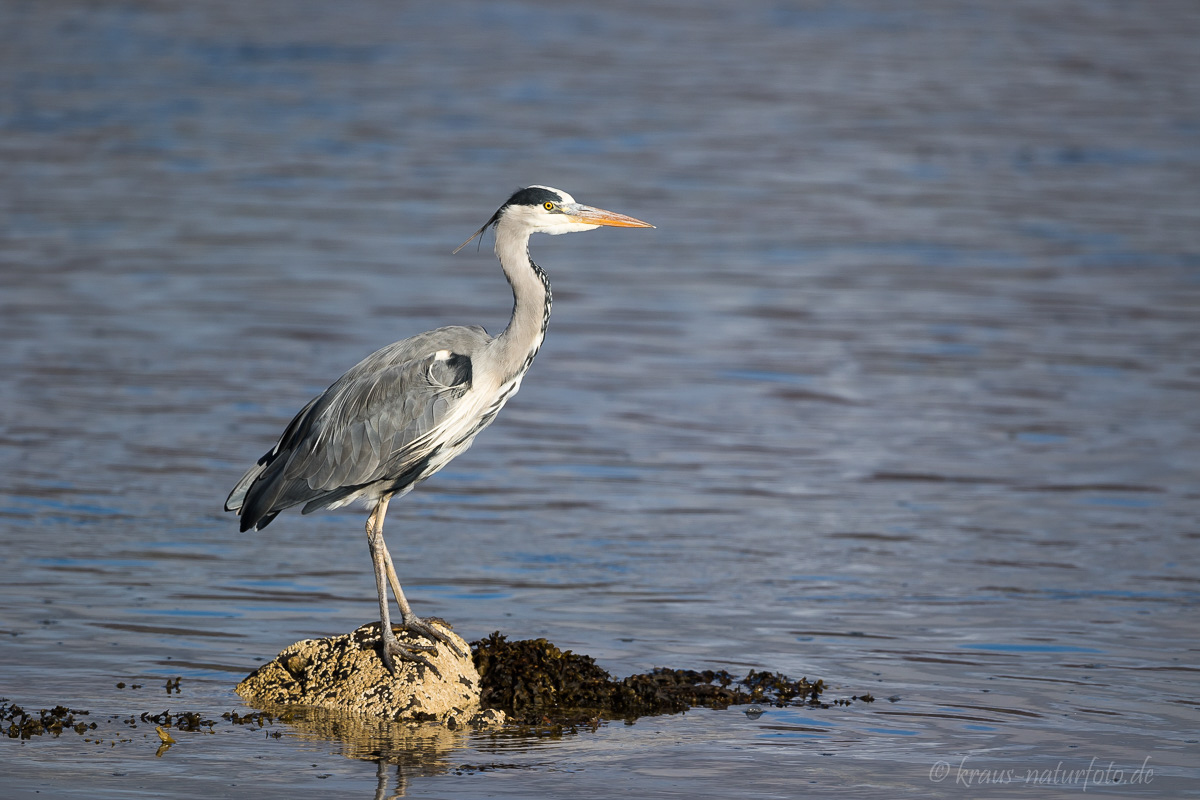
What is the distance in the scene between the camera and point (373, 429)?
773 centimetres

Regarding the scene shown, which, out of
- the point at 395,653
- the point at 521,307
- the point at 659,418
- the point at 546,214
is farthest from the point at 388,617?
the point at 659,418

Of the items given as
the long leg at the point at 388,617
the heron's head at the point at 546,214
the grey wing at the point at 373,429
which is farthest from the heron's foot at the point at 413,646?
the heron's head at the point at 546,214

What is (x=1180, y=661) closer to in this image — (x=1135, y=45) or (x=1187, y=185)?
(x=1187, y=185)

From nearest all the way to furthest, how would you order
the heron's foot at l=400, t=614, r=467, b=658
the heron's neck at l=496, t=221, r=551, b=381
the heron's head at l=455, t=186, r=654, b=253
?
the heron's foot at l=400, t=614, r=467, b=658 < the heron's neck at l=496, t=221, r=551, b=381 < the heron's head at l=455, t=186, r=654, b=253

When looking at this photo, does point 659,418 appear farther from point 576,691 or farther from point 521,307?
point 576,691

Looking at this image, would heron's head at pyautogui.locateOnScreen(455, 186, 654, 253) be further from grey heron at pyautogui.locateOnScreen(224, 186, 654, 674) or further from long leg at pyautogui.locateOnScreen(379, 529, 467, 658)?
long leg at pyautogui.locateOnScreen(379, 529, 467, 658)

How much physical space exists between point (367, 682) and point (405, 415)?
1228mm

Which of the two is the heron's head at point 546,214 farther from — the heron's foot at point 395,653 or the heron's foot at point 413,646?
the heron's foot at point 395,653

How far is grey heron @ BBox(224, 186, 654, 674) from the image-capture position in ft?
25.3

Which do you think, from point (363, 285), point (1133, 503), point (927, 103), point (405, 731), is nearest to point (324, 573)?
point (405, 731)

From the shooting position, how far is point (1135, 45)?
37.2 m

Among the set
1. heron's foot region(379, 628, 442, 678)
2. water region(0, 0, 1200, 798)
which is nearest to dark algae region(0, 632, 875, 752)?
water region(0, 0, 1200, 798)

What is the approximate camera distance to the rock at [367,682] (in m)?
7.38

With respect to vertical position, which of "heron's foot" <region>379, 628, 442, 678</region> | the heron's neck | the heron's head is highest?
the heron's head
